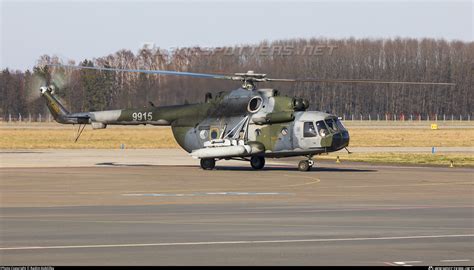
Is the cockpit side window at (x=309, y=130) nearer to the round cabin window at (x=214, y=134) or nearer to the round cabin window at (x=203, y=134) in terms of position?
the round cabin window at (x=214, y=134)

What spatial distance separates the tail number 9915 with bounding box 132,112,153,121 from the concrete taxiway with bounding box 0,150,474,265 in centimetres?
338

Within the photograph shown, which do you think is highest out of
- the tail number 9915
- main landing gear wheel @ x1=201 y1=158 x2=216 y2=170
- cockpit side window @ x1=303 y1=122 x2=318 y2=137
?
the tail number 9915

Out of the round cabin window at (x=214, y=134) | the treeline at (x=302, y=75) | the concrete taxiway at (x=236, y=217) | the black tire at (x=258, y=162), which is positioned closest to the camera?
the concrete taxiway at (x=236, y=217)

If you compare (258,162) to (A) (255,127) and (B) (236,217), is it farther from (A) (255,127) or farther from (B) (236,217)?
(B) (236,217)

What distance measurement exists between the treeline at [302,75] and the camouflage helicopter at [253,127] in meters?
8.44

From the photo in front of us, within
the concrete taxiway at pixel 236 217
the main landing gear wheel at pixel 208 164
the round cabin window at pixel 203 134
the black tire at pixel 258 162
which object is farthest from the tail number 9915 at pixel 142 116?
the black tire at pixel 258 162

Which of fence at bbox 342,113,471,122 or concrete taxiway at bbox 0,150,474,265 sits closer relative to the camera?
concrete taxiway at bbox 0,150,474,265

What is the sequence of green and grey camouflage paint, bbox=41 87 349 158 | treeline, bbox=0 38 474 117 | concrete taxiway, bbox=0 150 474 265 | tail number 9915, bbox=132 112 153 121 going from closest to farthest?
concrete taxiway, bbox=0 150 474 265 < green and grey camouflage paint, bbox=41 87 349 158 < tail number 9915, bbox=132 112 153 121 < treeline, bbox=0 38 474 117

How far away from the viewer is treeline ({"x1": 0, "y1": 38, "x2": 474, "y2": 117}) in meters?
58.7

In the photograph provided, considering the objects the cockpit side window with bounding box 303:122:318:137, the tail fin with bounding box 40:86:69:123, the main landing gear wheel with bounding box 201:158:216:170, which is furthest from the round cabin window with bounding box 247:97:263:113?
the tail fin with bounding box 40:86:69:123

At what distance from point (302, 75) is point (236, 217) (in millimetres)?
76700

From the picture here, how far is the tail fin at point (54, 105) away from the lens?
4241 cm

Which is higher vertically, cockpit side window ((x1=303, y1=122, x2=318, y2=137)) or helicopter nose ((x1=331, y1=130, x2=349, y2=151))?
cockpit side window ((x1=303, y1=122, x2=318, y2=137))

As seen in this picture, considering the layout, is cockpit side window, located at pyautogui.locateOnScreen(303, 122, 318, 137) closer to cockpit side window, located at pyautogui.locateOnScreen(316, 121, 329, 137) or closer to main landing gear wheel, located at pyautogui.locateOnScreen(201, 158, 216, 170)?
cockpit side window, located at pyautogui.locateOnScreen(316, 121, 329, 137)
